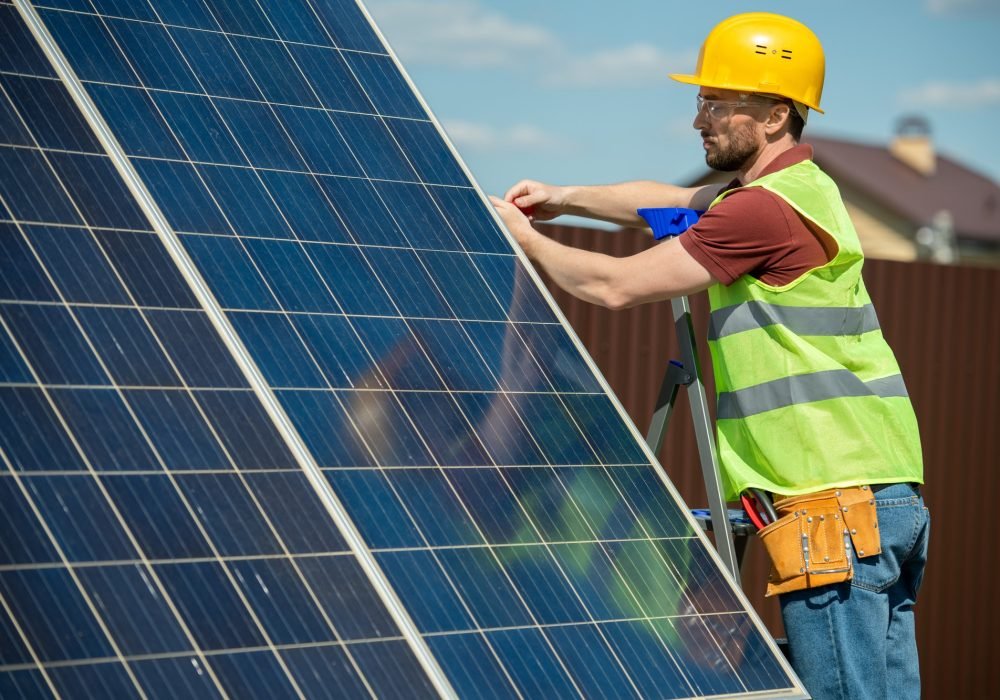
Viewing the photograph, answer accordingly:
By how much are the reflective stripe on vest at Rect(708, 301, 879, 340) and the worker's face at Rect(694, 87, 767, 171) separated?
1.94 ft

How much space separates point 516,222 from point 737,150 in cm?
91

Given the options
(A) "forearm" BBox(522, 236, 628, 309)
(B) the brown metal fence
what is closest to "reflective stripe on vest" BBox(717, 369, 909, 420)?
(A) "forearm" BBox(522, 236, 628, 309)

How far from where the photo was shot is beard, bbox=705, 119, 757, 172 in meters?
5.03

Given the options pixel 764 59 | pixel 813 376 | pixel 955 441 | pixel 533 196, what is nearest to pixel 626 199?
pixel 533 196

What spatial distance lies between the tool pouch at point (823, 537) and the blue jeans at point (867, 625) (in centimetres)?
8

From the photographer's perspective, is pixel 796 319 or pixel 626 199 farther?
pixel 626 199

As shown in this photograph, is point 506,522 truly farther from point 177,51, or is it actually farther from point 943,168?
point 943,168

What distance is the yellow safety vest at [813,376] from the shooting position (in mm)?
4684

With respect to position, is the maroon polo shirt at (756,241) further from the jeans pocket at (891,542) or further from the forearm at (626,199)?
the forearm at (626,199)

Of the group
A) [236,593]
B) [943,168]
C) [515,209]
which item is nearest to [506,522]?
[236,593]

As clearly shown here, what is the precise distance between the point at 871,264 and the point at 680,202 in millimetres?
5394

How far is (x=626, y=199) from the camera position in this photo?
5922 millimetres

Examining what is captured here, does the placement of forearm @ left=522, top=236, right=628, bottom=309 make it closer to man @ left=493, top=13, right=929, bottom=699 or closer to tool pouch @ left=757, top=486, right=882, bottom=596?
man @ left=493, top=13, right=929, bottom=699

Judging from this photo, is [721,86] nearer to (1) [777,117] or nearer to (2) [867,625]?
(1) [777,117]
